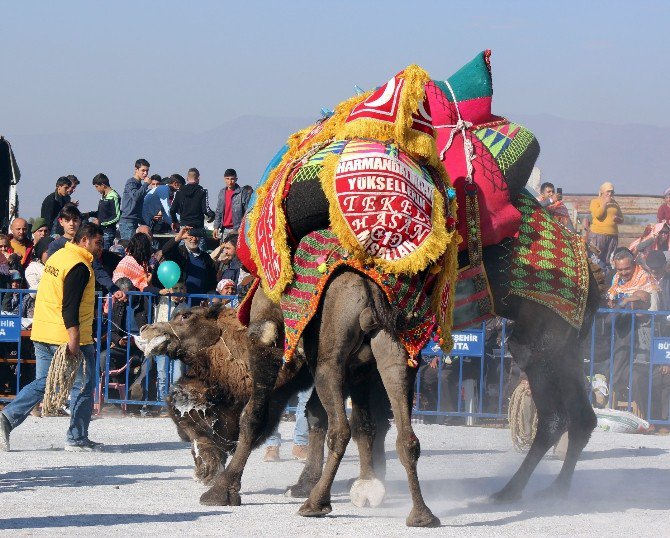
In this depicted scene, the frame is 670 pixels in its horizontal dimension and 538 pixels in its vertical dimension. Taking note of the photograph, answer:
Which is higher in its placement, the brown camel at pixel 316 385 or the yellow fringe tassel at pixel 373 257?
the yellow fringe tassel at pixel 373 257

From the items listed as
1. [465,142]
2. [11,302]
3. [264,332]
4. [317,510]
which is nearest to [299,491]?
[317,510]

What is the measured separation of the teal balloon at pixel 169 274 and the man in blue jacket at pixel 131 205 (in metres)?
4.32

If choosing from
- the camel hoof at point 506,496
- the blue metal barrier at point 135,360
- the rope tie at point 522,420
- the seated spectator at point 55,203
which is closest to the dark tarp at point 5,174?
the seated spectator at point 55,203

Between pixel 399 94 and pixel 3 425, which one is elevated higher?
pixel 399 94

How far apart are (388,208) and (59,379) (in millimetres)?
3982

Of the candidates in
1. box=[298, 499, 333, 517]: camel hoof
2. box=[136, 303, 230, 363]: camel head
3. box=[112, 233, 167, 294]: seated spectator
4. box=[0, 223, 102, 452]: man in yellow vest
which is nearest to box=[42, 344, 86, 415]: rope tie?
box=[0, 223, 102, 452]: man in yellow vest

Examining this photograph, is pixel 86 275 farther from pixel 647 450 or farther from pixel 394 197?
pixel 647 450

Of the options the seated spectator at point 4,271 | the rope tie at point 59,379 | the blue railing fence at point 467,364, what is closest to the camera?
the rope tie at point 59,379

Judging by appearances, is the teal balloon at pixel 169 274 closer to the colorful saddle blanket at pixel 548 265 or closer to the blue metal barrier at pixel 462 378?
the blue metal barrier at pixel 462 378

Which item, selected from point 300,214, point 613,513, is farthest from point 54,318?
point 613,513

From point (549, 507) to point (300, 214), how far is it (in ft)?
7.94

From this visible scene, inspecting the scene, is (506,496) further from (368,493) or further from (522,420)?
(522,420)

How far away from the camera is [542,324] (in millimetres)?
8148

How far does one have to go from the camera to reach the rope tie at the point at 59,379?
9836mm
